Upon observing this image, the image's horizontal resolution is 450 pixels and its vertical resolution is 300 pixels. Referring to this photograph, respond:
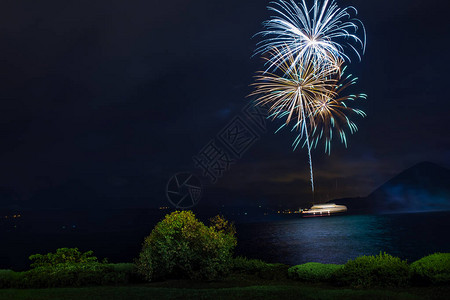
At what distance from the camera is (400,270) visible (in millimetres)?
17578

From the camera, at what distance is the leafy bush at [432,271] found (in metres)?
16.5

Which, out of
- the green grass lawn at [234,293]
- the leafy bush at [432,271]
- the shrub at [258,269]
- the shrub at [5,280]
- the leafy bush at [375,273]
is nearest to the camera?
the green grass lawn at [234,293]

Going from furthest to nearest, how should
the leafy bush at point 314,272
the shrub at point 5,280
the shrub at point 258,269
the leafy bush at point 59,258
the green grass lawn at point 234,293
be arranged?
1. the leafy bush at point 59,258
2. the shrub at point 258,269
3. the shrub at point 5,280
4. the leafy bush at point 314,272
5. the green grass lawn at point 234,293

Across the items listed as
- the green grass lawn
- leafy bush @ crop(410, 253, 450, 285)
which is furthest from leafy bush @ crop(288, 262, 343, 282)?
leafy bush @ crop(410, 253, 450, 285)

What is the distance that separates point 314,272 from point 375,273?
12.1ft

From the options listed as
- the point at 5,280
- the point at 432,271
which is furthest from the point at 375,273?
the point at 5,280

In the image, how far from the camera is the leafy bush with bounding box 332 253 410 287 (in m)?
17.5

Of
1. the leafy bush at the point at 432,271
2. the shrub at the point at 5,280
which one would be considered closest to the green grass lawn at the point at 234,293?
the leafy bush at the point at 432,271

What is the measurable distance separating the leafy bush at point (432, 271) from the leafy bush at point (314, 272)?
13.0 ft

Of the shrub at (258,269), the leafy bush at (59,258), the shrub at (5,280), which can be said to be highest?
the leafy bush at (59,258)

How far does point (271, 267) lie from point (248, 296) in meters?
9.93

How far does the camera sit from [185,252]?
2094 cm

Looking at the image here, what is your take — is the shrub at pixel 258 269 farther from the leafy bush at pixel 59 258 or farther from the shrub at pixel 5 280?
the shrub at pixel 5 280

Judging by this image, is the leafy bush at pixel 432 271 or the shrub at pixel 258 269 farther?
the shrub at pixel 258 269
